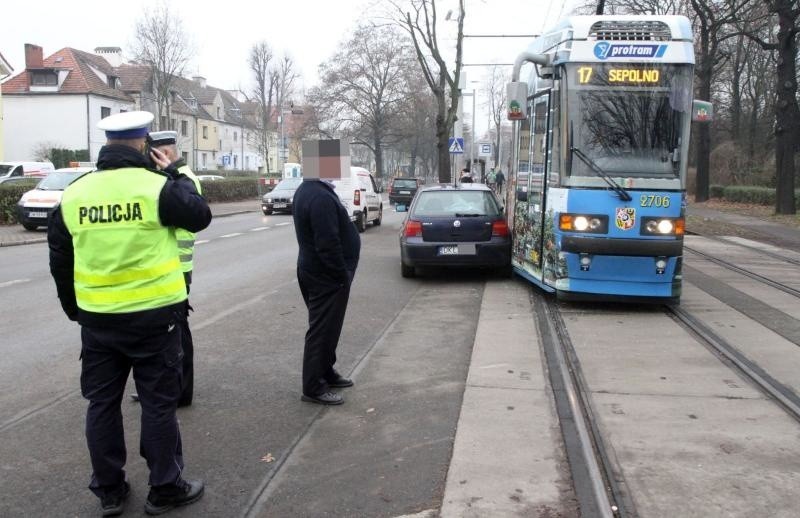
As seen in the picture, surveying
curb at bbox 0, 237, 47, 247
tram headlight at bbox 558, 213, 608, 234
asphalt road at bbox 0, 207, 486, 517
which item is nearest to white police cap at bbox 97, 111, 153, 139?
asphalt road at bbox 0, 207, 486, 517

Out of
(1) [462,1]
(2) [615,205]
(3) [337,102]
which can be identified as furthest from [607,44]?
(3) [337,102]

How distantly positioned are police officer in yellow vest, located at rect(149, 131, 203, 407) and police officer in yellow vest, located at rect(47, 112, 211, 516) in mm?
454

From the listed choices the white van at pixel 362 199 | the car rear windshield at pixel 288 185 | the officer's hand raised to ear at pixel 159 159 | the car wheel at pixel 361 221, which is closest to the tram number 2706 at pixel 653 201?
the officer's hand raised to ear at pixel 159 159

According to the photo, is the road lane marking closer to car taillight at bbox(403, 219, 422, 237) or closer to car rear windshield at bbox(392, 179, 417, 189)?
car taillight at bbox(403, 219, 422, 237)

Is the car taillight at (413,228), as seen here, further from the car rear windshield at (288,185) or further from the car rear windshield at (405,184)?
the car rear windshield at (405,184)

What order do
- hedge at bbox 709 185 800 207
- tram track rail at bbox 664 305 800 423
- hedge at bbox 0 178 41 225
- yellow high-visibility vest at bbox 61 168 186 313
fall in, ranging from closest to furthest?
yellow high-visibility vest at bbox 61 168 186 313 → tram track rail at bbox 664 305 800 423 → hedge at bbox 0 178 41 225 → hedge at bbox 709 185 800 207

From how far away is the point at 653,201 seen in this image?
8156mm

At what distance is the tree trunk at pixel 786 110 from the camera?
75.3 feet

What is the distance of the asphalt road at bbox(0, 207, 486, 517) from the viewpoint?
3.73 m

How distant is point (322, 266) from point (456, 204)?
6.42 metres

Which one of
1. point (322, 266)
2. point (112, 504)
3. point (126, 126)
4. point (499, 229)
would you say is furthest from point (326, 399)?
point (499, 229)

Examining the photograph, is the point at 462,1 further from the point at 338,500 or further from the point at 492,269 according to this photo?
the point at 338,500

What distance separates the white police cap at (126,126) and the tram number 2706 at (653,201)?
6.08m

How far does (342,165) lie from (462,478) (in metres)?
2.38
